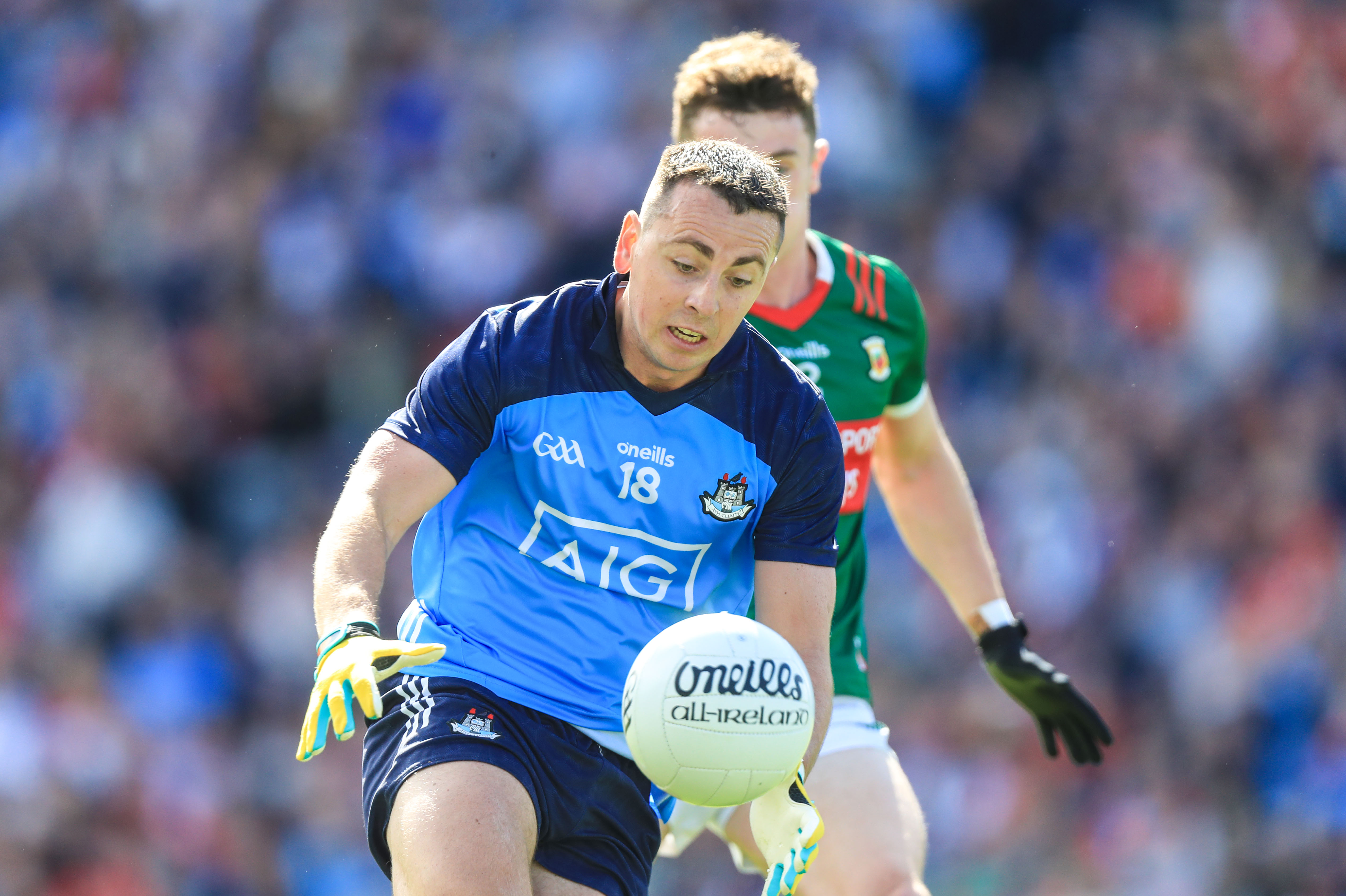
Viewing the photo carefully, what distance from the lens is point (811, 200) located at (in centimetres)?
1183

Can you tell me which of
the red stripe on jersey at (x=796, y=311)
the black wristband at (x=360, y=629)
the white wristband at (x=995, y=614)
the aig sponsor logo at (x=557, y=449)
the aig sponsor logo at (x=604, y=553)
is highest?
the red stripe on jersey at (x=796, y=311)

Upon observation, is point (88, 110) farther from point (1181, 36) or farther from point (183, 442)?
point (1181, 36)

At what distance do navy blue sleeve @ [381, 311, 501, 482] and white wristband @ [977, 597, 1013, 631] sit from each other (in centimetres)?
238

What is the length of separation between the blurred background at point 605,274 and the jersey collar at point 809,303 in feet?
16.0

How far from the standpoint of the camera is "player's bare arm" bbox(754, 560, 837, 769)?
165 inches

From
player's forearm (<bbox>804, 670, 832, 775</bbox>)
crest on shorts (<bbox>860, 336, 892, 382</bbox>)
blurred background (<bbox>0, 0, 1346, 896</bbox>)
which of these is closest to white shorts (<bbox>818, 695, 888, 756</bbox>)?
player's forearm (<bbox>804, 670, 832, 775</bbox>)

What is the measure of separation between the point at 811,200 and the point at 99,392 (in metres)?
5.42

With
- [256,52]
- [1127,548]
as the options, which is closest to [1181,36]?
[1127,548]

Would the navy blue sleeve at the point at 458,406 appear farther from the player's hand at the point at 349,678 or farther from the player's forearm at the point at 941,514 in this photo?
the player's forearm at the point at 941,514

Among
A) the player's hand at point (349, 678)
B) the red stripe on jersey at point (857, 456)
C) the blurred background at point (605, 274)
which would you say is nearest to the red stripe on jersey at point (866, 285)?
the red stripe on jersey at point (857, 456)

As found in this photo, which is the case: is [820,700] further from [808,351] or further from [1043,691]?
[1043,691]

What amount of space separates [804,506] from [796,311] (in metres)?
1.37

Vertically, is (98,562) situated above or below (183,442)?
below

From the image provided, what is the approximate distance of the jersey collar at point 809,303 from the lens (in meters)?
5.46
